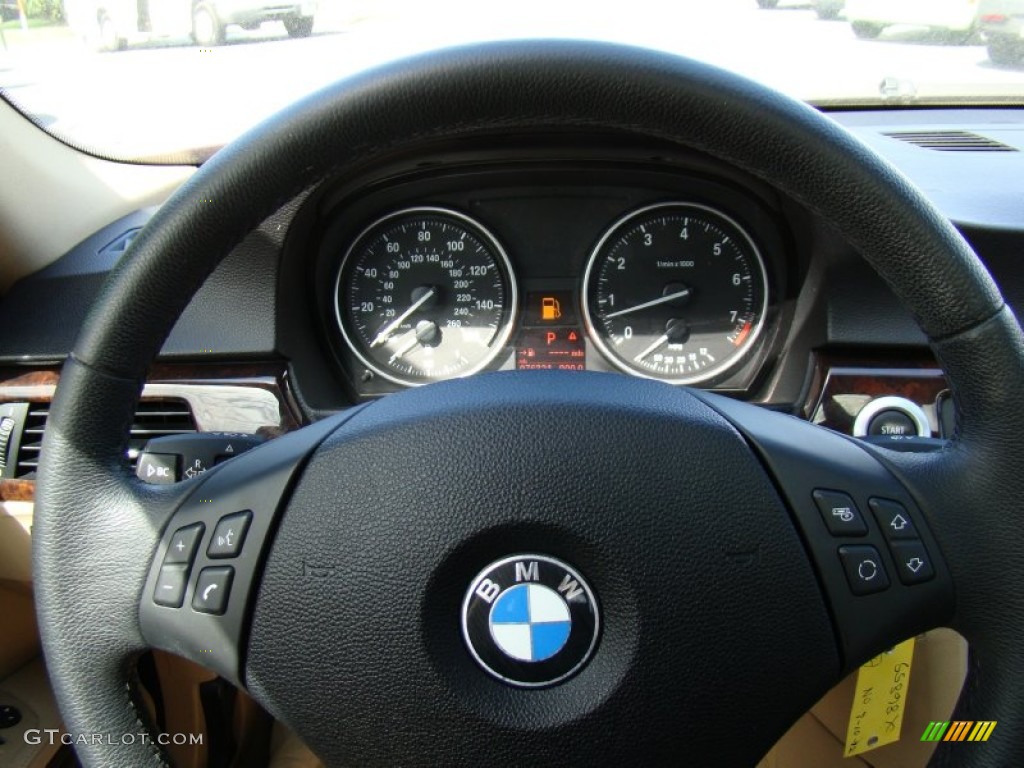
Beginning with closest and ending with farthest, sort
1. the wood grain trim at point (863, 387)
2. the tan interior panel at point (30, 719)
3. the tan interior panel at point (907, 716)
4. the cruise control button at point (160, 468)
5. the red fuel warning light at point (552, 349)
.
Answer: the cruise control button at point (160, 468) → the tan interior panel at point (907, 716) → the wood grain trim at point (863, 387) → the tan interior panel at point (30, 719) → the red fuel warning light at point (552, 349)

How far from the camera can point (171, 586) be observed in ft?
3.73

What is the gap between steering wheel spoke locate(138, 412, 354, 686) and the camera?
3.68 ft

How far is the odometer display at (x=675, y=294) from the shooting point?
2.43 metres

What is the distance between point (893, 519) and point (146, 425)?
163 centimetres

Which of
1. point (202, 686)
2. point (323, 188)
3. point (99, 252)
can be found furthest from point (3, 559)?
point (323, 188)

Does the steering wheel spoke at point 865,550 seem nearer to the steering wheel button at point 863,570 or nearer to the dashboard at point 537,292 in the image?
the steering wheel button at point 863,570

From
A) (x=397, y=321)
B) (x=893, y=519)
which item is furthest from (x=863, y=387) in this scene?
(x=397, y=321)

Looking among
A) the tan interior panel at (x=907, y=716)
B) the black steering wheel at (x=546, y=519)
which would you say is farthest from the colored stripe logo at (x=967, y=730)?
the tan interior panel at (x=907, y=716)

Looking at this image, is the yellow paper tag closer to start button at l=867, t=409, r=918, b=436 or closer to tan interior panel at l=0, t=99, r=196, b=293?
start button at l=867, t=409, r=918, b=436

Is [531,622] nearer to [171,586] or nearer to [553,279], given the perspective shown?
[171,586]

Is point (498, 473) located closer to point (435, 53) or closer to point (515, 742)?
point (515, 742)

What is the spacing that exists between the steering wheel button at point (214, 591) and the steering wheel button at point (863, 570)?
708 mm

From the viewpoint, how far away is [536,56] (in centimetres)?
106

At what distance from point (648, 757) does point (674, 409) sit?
397 mm
